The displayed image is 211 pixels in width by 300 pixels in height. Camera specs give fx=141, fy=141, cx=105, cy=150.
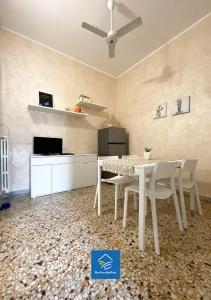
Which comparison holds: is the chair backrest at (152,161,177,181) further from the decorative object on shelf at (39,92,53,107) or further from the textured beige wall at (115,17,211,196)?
the decorative object on shelf at (39,92,53,107)

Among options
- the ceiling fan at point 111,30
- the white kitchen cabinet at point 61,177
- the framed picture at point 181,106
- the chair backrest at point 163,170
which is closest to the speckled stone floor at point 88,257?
the chair backrest at point 163,170

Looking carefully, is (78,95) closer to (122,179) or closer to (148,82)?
(148,82)

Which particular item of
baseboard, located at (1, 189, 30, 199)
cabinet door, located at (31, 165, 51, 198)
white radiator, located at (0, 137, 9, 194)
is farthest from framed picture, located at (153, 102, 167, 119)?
baseboard, located at (1, 189, 30, 199)

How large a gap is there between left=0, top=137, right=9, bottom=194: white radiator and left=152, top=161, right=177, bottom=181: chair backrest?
98.9 inches

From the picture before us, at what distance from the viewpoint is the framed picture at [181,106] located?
2750 millimetres

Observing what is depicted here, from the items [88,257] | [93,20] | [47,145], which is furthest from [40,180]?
[93,20]

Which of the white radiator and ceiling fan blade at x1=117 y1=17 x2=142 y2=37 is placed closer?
ceiling fan blade at x1=117 y1=17 x2=142 y2=37

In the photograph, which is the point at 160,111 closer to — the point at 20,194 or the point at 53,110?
the point at 53,110

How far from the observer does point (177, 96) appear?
9.61 feet

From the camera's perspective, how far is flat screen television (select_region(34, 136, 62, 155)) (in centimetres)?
301

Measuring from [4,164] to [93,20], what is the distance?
3020 millimetres

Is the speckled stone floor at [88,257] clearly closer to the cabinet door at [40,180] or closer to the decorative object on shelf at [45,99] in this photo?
the cabinet door at [40,180]

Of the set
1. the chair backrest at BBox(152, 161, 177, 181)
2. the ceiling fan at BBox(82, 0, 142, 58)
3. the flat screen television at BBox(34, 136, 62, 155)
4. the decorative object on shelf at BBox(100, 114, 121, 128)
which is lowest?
the chair backrest at BBox(152, 161, 177, 181)

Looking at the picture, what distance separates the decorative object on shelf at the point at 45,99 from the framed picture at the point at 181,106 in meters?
2.69
